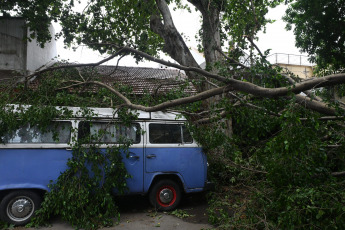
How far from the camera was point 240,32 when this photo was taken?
32.2 feet

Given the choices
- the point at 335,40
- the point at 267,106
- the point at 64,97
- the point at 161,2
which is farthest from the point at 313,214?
the point at 161,2

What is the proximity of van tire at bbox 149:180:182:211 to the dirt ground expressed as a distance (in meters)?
0.16

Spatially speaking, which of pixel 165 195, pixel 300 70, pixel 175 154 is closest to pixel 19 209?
pixel 165 195

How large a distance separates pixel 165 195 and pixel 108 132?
1909 millimetres

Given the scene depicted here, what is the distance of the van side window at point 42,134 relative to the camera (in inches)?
215

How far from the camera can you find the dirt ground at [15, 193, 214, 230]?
5.56 meters

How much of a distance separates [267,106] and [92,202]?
3.71m

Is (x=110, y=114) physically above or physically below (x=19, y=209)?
above

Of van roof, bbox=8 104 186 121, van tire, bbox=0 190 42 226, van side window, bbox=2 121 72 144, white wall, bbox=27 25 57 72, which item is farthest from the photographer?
white wall, bbox=27 25 57 72

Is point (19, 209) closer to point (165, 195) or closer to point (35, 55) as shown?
point (165, 195)

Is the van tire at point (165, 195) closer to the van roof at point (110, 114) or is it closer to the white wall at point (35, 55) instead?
the van roof at point (110, 114)

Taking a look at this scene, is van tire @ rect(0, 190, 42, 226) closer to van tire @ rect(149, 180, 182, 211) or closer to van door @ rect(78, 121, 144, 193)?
van door @ rect(78, 121, 144, 193)

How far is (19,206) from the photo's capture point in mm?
5395

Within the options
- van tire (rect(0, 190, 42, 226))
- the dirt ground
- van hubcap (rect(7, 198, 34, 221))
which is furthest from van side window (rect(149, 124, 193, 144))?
van hubcap (rect(7, 198, 34, 221))
